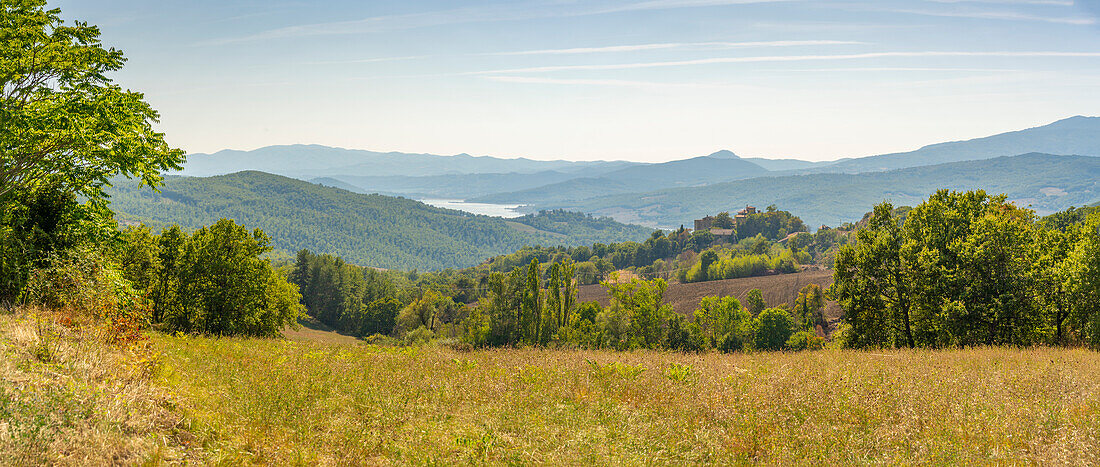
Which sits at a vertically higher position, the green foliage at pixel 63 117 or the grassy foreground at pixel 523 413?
the green foliage at pixel 63 117

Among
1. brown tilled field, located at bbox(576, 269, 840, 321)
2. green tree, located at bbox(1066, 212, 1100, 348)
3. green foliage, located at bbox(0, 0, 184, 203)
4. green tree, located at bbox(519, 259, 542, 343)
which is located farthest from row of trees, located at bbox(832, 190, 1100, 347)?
brown tilled field, located at bbox(576, 269, 840, 321)

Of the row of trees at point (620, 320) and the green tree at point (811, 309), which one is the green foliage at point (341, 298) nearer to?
the row of trees at point (620, 320)

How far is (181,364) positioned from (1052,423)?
1284 cm

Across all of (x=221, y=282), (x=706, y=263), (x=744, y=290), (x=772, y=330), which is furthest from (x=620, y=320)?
(x=706, y=263)

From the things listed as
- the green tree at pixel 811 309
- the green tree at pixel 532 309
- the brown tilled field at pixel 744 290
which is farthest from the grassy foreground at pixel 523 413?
the brown tilled field at pixel 744 290

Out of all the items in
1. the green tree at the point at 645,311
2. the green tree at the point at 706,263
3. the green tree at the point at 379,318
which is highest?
the green tree at the point at 645,311

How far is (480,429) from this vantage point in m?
6.65

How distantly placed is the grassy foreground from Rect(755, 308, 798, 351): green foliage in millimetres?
63382

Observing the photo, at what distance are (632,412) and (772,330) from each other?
69.1 meters

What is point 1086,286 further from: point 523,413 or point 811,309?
point 811,309

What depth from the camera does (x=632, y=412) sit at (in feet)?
24.7

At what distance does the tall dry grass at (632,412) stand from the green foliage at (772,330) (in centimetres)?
6280

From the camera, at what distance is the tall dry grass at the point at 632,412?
5902mm

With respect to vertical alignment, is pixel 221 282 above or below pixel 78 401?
below
